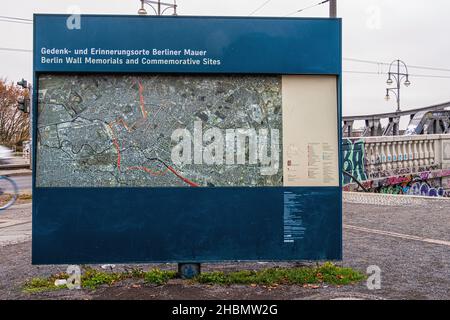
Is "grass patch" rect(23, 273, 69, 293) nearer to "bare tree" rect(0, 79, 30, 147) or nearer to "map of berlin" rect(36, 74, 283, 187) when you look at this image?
"map of berlin" rect(36, 74, 283, 187)

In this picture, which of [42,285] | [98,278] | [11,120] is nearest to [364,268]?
[98,278]

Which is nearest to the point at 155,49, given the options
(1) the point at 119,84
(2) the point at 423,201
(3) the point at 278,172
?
(1) the point at 119,84

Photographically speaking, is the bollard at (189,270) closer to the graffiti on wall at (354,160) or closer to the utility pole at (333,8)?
the utility pole at (333,8)

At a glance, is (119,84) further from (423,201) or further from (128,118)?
(423,201)

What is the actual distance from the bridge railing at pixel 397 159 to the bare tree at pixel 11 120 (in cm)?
2796

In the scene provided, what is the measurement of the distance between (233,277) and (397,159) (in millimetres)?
17508

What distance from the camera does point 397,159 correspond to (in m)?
20.7

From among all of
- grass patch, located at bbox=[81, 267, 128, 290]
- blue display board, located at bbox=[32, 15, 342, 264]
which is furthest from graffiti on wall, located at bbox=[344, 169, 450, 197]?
grass patch, located at bbox=[81, 267, 128, 290]

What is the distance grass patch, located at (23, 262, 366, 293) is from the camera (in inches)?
199

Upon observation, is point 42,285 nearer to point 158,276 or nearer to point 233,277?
point 158,276

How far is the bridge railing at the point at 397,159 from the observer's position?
18.4 meters

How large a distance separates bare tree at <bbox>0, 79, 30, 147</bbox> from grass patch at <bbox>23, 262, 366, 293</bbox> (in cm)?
3402

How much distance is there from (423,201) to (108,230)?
1121 centimetres

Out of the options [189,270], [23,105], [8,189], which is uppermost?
[23,105]
